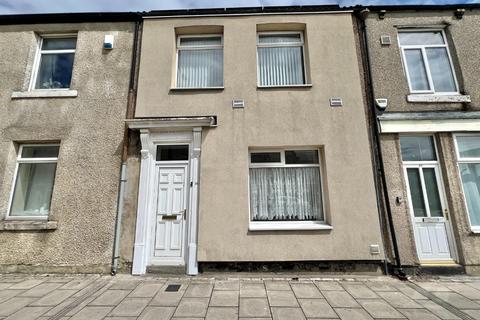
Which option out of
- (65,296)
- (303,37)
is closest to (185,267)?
(65,296)

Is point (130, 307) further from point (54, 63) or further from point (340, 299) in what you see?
point (54, 63)

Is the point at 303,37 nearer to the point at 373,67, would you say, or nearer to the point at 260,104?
the point at 373,67

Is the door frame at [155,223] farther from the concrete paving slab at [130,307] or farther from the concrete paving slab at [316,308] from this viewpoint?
the concrete paving slab at [316,308]

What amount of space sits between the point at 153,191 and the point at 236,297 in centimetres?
270

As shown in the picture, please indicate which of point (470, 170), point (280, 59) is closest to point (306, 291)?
point (470, 170)

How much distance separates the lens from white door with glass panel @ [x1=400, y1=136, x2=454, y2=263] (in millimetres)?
4902

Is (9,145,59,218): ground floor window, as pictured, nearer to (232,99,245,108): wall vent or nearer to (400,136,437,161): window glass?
(232,99,245,108): wall vent

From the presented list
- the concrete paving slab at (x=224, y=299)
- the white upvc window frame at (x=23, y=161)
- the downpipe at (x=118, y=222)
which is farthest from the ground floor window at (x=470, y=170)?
the white upvc window frame at (x=23, y=161)

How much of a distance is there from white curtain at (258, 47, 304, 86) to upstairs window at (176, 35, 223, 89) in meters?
1.04

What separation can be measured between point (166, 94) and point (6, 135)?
3.68 m

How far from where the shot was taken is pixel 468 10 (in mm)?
5875

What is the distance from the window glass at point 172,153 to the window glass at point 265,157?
4.97 feet

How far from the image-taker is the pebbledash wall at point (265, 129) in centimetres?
477

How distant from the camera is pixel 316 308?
11.3 ft
